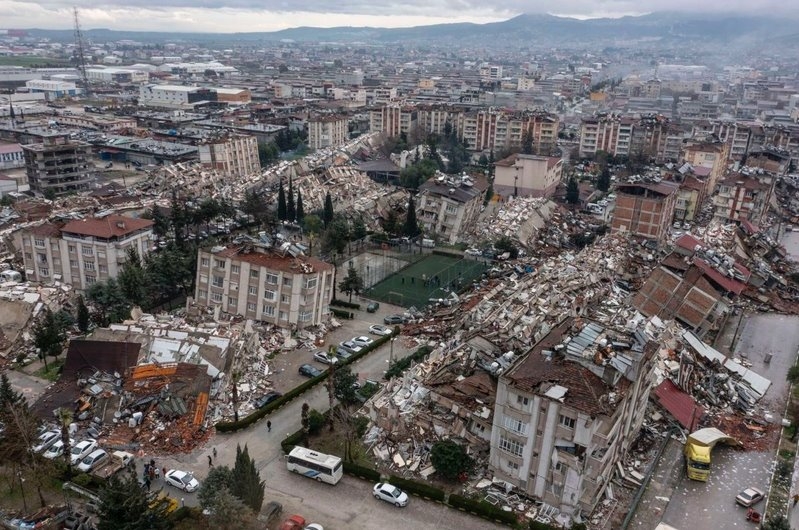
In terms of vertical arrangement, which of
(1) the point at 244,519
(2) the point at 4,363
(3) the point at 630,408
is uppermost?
(3) the point at 630,408

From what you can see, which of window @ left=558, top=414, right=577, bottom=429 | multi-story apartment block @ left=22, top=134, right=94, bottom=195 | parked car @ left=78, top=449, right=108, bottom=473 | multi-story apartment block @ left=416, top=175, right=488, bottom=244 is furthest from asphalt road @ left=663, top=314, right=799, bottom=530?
multi-story apartment block @ left=22, top=134, right=94, bottom=195

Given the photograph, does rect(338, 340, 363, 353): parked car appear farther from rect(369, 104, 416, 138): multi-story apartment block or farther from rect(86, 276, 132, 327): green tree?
rect(369, 104, 416, 138): multi-story apartment block

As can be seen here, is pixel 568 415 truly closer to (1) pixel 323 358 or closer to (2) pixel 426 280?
(1) pixel 323 358

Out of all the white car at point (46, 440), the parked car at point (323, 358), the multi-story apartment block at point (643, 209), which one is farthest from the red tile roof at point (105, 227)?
the multi-story apartment block at point (643, 209)

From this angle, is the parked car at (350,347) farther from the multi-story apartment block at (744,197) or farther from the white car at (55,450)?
the multi-story apartment block at (744,197)

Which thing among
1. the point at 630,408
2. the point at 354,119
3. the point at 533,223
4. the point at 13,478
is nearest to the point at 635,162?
the point at 533,223

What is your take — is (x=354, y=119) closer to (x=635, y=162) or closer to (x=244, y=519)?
(x=635, y=162)
